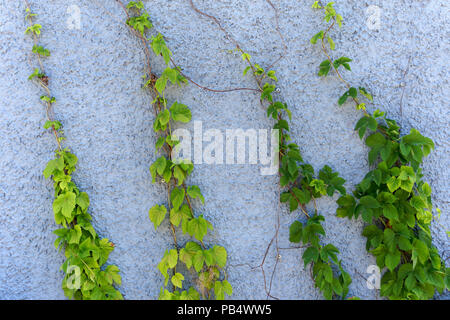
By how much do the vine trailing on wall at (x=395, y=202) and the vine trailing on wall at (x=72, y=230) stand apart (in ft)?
4.54

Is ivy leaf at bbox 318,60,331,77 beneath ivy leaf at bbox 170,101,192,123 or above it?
above

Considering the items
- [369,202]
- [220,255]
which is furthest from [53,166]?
[369,202]

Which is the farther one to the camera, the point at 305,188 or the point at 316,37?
the point at 305,188

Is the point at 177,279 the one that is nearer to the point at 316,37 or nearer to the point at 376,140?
the point at 376,140

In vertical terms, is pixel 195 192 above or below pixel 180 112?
below

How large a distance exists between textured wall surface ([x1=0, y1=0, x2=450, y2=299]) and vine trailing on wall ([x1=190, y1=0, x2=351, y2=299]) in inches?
2.4

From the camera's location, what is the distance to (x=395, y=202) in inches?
67.2

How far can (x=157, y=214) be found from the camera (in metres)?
1.72

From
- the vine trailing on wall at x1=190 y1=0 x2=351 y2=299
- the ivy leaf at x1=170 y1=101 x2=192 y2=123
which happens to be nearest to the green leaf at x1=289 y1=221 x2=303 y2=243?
the vine trailing on wall at x1=190 y1=0 x2=351 y2=299

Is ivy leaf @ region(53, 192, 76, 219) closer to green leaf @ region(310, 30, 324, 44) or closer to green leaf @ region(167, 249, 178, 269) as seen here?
green leaf @ region(167, 249, 178, 269)

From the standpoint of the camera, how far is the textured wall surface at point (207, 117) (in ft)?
5.65

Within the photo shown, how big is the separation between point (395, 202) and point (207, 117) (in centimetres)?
113

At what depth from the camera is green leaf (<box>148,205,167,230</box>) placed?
1713mm

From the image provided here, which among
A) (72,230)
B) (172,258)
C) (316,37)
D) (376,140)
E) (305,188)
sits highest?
(316,37)
